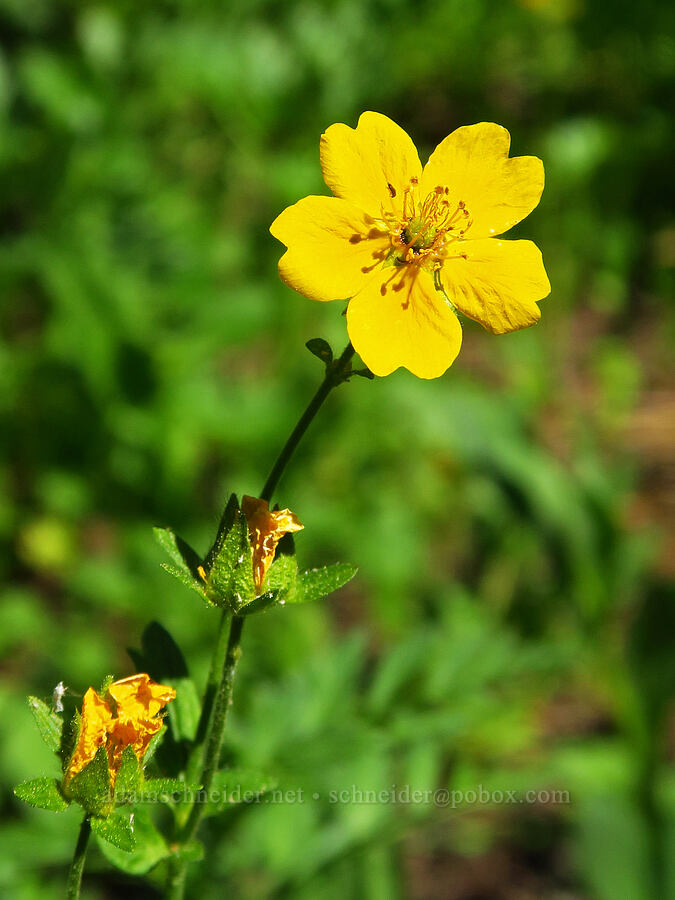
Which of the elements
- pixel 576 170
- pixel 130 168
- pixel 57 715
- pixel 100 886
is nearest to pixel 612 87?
pixel 576 170

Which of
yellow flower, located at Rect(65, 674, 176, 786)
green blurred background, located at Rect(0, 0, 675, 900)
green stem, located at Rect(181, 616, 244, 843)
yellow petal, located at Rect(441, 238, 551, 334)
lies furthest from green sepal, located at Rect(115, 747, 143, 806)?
green blurred background, located at Rect(0, 0, 675, 900)

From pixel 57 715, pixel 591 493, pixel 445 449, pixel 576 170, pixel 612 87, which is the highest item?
pixel 612 87

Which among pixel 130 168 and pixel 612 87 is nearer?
Result: pixel 130 168

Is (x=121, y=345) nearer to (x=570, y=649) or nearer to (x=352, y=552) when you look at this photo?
(x=352, y=552)

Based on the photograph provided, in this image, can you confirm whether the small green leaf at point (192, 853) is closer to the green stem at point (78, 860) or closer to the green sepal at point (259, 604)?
the green stem at point (78, 860)

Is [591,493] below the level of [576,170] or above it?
below

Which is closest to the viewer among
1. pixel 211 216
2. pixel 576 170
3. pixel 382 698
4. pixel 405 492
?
pixel 382 698

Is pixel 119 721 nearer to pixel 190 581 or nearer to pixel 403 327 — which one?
pixel 190 581

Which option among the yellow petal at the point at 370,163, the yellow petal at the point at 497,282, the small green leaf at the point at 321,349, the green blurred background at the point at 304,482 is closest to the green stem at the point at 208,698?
the small green leaf at the point at 321,349

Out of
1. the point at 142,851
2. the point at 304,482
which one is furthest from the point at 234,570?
the point at 304,482
